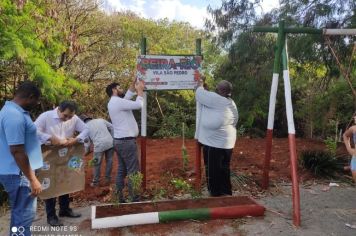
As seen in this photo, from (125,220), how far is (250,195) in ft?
8.01

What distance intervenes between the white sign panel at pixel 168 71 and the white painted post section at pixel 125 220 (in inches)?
79.4

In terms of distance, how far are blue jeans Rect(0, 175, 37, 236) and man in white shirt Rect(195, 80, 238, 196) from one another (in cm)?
279

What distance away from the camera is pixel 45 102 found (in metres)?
11.5

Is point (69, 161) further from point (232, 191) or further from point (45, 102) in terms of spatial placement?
point (45, 102)

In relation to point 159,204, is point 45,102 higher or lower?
higher

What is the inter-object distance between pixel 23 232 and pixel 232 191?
365cm

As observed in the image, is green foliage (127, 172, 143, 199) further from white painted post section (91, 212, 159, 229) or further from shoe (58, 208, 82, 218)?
shoe (58, 208, 82, 218)

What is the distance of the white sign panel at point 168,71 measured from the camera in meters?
6.30

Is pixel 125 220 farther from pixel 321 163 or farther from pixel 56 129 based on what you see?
pixel 321 163

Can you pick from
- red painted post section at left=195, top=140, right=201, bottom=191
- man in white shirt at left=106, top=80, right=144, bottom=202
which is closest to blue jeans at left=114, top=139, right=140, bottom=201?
man in white shirt at left=106, top=80, right=144, bottom=202

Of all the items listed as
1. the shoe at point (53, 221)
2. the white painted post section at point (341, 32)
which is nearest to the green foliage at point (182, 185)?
the shoe at point (53, 221)

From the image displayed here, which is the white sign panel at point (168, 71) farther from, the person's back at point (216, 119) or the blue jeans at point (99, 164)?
the blue jeans at point (99, 164)

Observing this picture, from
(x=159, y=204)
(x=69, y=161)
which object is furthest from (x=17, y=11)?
(x=159, y=204)

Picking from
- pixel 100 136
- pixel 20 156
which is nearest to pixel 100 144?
pixel 100 136
